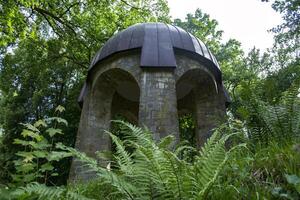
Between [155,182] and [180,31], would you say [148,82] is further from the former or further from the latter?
[155,182]

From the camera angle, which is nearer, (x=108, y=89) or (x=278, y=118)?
(x=278, y=118)

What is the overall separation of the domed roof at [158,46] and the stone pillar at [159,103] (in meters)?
0.33

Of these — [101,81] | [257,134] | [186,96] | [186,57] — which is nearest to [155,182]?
[257,134]

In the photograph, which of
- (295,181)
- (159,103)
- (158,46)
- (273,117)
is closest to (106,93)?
(158,46)

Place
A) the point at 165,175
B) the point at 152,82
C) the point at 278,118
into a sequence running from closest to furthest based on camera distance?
the point at 165,175, the point at 278,118, the point at 152,82

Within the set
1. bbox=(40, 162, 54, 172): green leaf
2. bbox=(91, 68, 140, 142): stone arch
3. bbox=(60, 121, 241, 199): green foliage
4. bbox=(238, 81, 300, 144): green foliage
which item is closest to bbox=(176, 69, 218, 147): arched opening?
bbox=(91, 68, 140, 142): stone arch

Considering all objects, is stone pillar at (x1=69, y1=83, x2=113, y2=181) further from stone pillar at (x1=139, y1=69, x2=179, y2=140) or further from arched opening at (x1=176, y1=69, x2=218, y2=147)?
arched opening at (x1=176, y1=69, x2=218, y2=147)

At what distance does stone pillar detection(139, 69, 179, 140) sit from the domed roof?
1.08ft

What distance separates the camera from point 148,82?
355 inches

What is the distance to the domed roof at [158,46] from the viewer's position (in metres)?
9.33

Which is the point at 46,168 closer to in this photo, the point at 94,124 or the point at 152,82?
the point at 152,82

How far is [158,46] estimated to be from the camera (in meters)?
9.79

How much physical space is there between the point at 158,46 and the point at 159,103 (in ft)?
6.90

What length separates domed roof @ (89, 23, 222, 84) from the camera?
367 inches
